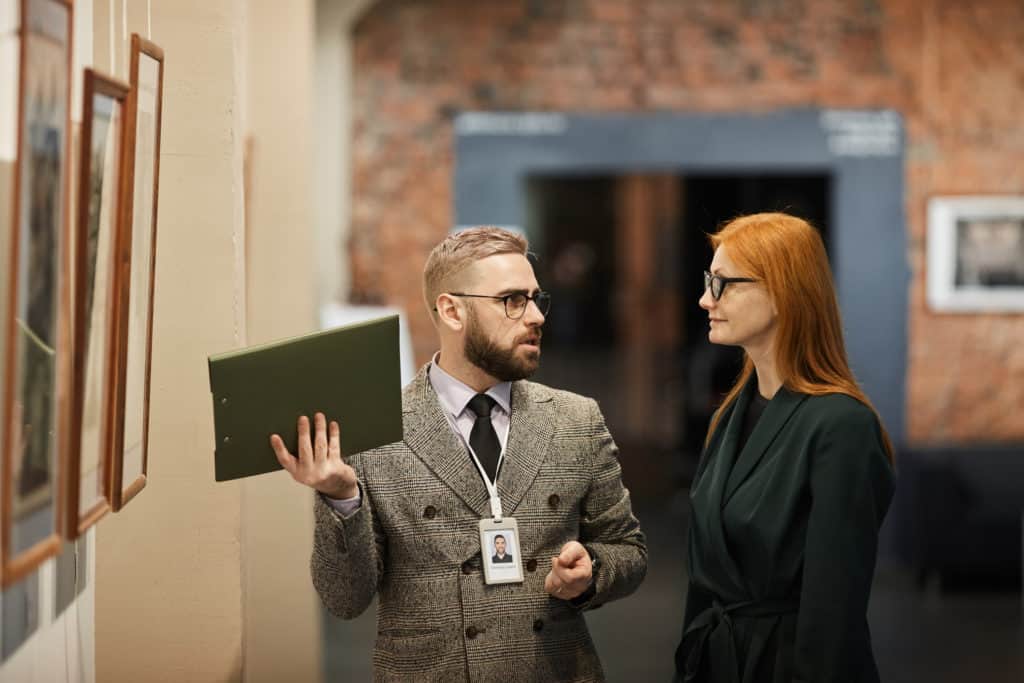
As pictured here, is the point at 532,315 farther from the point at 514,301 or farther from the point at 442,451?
the point at 442,451

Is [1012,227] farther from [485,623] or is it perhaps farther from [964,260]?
[485,623]

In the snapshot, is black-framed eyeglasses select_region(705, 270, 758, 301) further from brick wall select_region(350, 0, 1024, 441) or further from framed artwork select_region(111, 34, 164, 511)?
brick wall select_region(350, 0, 1024, 441)

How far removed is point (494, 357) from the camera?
2.61m

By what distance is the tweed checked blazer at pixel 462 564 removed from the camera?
101 inches

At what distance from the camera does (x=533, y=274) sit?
2.68m

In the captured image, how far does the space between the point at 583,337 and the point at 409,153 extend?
245 cm

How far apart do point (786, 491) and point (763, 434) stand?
146mm

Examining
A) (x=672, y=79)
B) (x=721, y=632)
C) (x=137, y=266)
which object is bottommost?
(x=721, y=632)

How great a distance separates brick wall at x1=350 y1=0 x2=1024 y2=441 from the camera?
838cm

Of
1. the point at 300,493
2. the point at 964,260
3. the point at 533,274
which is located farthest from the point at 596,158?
the point at 533,274

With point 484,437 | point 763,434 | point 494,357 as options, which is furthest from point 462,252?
point 763,434

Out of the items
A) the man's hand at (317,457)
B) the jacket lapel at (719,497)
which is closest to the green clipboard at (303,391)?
the man's hand at (317,457)

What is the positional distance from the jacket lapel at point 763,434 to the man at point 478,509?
271 millimetres

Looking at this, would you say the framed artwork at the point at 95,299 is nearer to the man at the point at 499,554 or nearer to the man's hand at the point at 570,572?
the man at the point at 499,554
